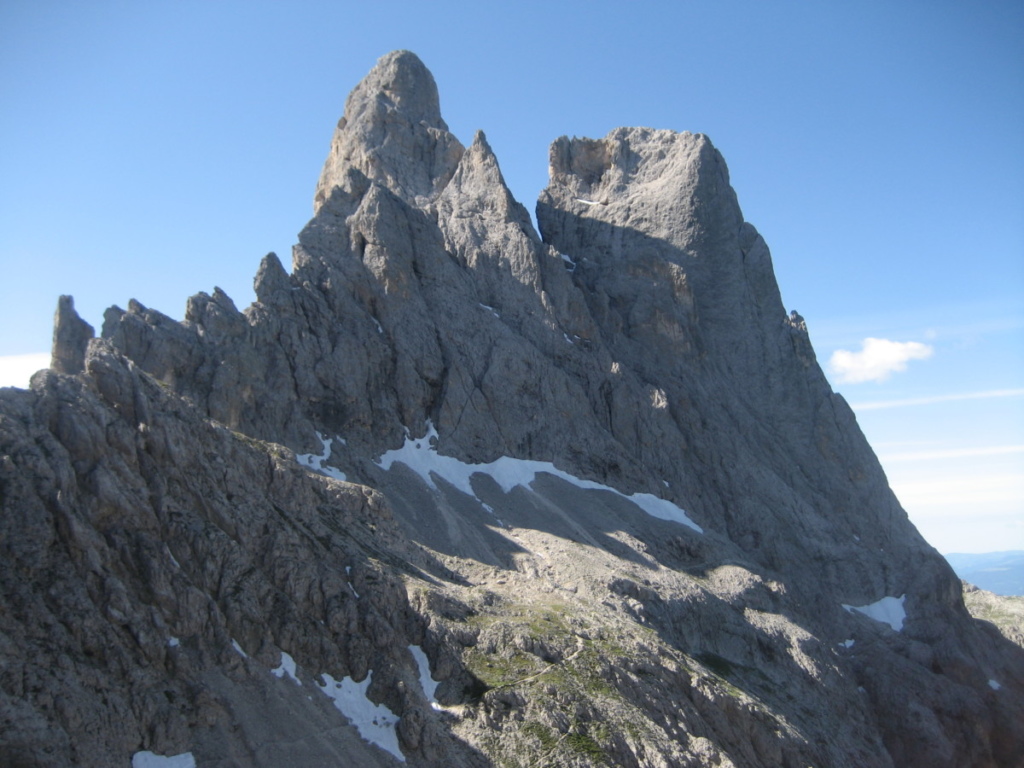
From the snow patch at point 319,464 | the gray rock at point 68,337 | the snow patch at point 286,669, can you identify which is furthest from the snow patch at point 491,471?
the snow patch at point 286,669

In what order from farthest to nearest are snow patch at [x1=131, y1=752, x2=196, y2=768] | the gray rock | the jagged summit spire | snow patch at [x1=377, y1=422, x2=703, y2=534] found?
1. the jagged summit spire
2. snow patch at [x1=377, y1=422, x2=703, y2=534]
3. the gray rock
4. snow patch at [x1=131, y1=752, x2=196, y2=768]

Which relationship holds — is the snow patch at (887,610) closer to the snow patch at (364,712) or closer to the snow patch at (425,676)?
the snow patch at (425,676)

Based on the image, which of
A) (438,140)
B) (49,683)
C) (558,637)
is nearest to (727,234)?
(438,140)

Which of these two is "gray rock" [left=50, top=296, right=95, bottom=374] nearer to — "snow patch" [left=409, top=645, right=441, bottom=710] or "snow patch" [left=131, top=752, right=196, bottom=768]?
"snow patch" [left=409, top=645, right=441, bottom=710]

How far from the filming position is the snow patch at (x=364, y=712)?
150 feet

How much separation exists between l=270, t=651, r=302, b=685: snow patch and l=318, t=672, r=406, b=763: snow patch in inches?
57.8

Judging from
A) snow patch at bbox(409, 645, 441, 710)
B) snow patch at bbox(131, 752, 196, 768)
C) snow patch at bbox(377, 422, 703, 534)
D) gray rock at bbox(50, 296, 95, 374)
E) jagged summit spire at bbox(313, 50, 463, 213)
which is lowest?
snow patch at bbox(131, 752, 196, 768)

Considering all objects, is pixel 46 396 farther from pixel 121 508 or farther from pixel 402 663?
pixel 402 663

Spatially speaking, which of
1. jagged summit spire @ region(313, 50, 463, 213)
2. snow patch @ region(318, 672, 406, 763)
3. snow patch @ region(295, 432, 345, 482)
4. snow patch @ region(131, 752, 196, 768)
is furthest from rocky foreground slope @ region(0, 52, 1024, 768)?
snow patch @ region(295, 432, 345, 482)

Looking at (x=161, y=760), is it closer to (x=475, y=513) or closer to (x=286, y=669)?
(x=286, y=669)

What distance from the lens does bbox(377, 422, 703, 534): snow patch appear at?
256 feet

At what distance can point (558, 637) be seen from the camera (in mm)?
57188

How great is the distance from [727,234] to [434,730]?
76.8 metres

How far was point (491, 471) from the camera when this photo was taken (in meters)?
81.3
